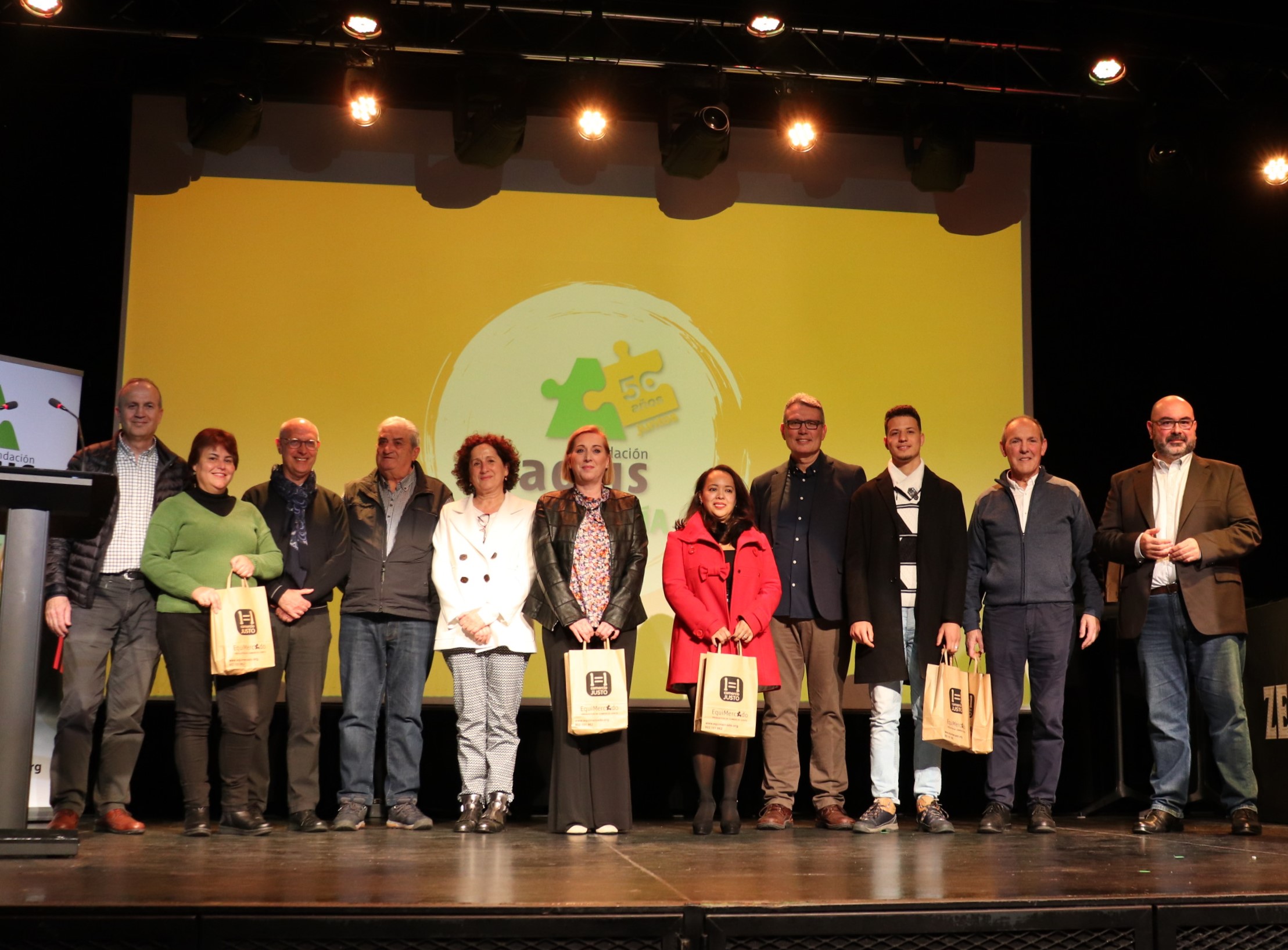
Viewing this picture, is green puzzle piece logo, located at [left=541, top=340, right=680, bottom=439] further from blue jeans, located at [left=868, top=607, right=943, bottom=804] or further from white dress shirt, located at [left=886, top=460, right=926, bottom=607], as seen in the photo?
blue jeans, located at [left=868, top=607, right=943, bottom=804]

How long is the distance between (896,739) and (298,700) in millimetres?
2327

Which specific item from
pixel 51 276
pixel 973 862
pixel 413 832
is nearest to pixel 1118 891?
pixel 973 862

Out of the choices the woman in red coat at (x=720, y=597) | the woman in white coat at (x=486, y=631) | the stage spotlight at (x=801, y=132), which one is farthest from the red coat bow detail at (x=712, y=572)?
the stage spotlight at (x=801, y=132)

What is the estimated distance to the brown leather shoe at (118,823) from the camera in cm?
424

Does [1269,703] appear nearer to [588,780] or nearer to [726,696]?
[726,696]

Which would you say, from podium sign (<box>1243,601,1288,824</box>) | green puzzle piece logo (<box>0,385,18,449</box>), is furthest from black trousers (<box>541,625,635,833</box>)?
podium sign (<box>1243,601,1288,824</box>)

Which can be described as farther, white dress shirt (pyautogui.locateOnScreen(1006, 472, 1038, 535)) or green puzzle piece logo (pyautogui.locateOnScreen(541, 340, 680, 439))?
green puzzle piece logo (pyautogui.locateOnScreen(541, 340, 680, 439))

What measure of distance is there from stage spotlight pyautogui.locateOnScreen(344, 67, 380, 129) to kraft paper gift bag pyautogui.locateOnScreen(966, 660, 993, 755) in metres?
3.53

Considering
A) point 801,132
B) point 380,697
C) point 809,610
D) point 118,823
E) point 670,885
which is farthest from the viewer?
point 801,132

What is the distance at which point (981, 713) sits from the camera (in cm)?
443

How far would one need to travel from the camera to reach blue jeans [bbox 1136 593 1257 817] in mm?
4523

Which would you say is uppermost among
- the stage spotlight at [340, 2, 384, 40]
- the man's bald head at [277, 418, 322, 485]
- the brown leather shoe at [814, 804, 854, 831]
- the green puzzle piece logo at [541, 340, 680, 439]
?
the stage spotlight at [340, 2, 384, 40]

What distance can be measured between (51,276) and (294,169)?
124 cm

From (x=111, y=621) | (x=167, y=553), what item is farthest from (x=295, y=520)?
(x=111, y=621)
